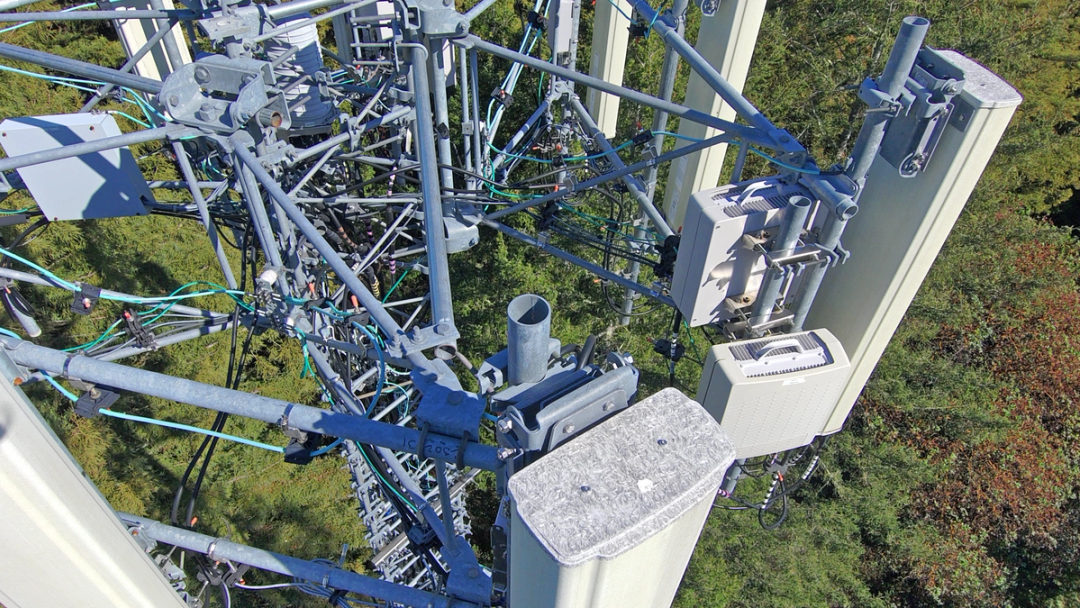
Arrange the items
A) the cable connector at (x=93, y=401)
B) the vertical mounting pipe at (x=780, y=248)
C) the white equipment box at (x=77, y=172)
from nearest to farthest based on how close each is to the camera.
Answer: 1. the vertical mounting pipe at (x=780, y=248)
2. the cable connector at (x=93, y=401)
3. the white equipment box at (x=77, y=172)

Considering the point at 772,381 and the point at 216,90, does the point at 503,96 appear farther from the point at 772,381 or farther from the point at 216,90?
the point at 772,381

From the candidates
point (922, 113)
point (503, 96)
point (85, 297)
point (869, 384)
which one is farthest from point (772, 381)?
point (869, 384)

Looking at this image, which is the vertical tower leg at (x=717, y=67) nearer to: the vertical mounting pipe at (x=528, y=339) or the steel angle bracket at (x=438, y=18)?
the steel angle bracket at (x=438, y=18)

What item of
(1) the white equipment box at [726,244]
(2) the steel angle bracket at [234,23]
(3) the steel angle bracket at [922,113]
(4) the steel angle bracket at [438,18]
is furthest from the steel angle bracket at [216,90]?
(3) the steel angle bracket at [922,113]

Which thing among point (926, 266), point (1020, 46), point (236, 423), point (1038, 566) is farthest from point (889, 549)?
point (236, 423)

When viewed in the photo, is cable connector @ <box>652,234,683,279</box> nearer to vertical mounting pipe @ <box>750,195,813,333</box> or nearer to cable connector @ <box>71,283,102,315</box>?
vertical mounting pipe @ <box>750,195,813,333</box>
